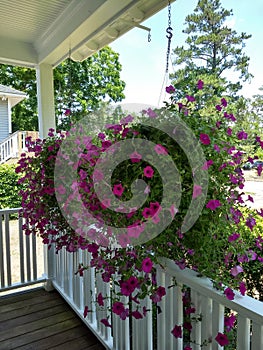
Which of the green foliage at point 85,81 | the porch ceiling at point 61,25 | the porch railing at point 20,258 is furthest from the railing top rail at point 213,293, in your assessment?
the green foliage at point 85,81

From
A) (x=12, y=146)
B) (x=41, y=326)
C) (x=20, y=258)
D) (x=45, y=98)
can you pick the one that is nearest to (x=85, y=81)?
(x=12, y=146)

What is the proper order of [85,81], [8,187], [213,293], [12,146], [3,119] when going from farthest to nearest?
[3,119] → [85,81] → [12,146] → [8,187] → [213,293]

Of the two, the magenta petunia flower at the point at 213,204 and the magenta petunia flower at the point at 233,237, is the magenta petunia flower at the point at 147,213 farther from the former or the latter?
the magenta petunia flower at the point at 233,237

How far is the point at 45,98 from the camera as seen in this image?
290 cm

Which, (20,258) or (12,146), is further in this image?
(12,146)

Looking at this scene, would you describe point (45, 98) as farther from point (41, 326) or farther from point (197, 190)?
point (197, 190)

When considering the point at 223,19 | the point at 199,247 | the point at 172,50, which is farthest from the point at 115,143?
the point at 223,19

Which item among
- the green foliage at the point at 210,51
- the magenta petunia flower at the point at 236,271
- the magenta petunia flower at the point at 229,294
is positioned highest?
the green foliage at the point at 210,51

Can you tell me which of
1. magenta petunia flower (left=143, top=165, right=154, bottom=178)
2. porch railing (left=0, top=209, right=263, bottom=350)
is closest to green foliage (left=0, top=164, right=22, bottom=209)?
porch railing (left=0, top=209, right=263, bottom=350)

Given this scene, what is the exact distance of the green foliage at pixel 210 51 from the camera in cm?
140

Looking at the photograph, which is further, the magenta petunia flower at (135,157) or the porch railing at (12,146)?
the porch railing at (12,146)

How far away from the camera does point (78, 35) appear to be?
2215 mm

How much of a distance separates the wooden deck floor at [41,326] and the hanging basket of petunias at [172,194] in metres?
1.30

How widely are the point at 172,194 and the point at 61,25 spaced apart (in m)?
1.98
